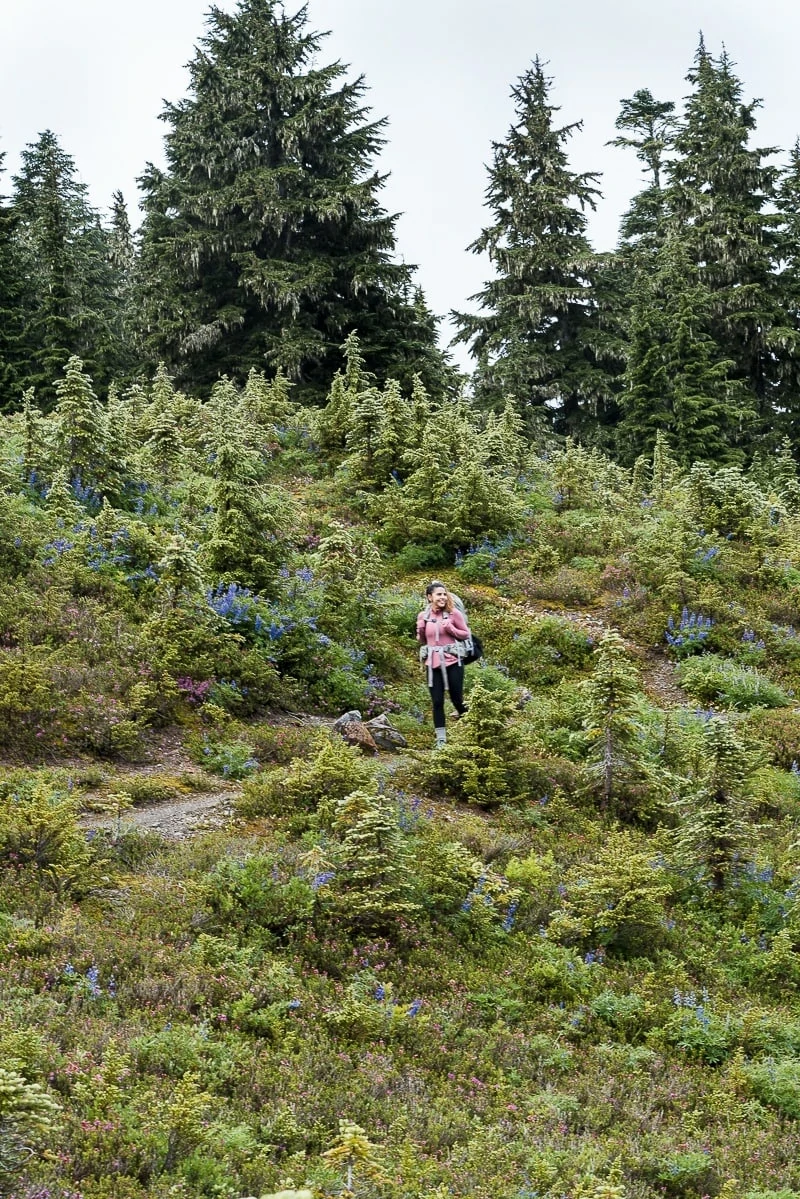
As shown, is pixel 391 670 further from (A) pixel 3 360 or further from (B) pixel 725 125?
(B) pixel 725 125

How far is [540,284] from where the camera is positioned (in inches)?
1345

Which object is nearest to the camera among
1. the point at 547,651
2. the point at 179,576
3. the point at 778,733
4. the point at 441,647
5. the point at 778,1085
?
the point at 778,1085

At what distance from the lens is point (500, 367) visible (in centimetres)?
3359

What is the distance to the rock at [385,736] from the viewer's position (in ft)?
37.8

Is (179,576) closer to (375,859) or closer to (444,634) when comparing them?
(444,634)

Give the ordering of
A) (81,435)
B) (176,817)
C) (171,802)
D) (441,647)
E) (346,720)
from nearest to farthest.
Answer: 1. (176,817)
2. (171,802)
3. (346,720)
4. (441,647)
5. (81,435)

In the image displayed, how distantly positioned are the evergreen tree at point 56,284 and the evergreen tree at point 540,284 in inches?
525

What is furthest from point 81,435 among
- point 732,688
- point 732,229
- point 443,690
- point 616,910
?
point 732,229

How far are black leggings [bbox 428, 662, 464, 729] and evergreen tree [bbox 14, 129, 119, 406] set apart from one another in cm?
1879

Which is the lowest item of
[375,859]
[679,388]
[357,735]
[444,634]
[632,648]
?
[375,859]

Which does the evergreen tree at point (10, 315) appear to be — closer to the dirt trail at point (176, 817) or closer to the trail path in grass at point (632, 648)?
the trail path in grass at point (632, 648)

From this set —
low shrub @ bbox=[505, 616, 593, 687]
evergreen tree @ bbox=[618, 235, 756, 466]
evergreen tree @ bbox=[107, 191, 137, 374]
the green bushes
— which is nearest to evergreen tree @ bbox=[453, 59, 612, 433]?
evergreen tree @ bbox=[618, 235, 756, 466]

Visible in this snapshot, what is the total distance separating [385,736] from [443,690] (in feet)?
2.88

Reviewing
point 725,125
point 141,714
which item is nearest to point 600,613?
point 141,714
